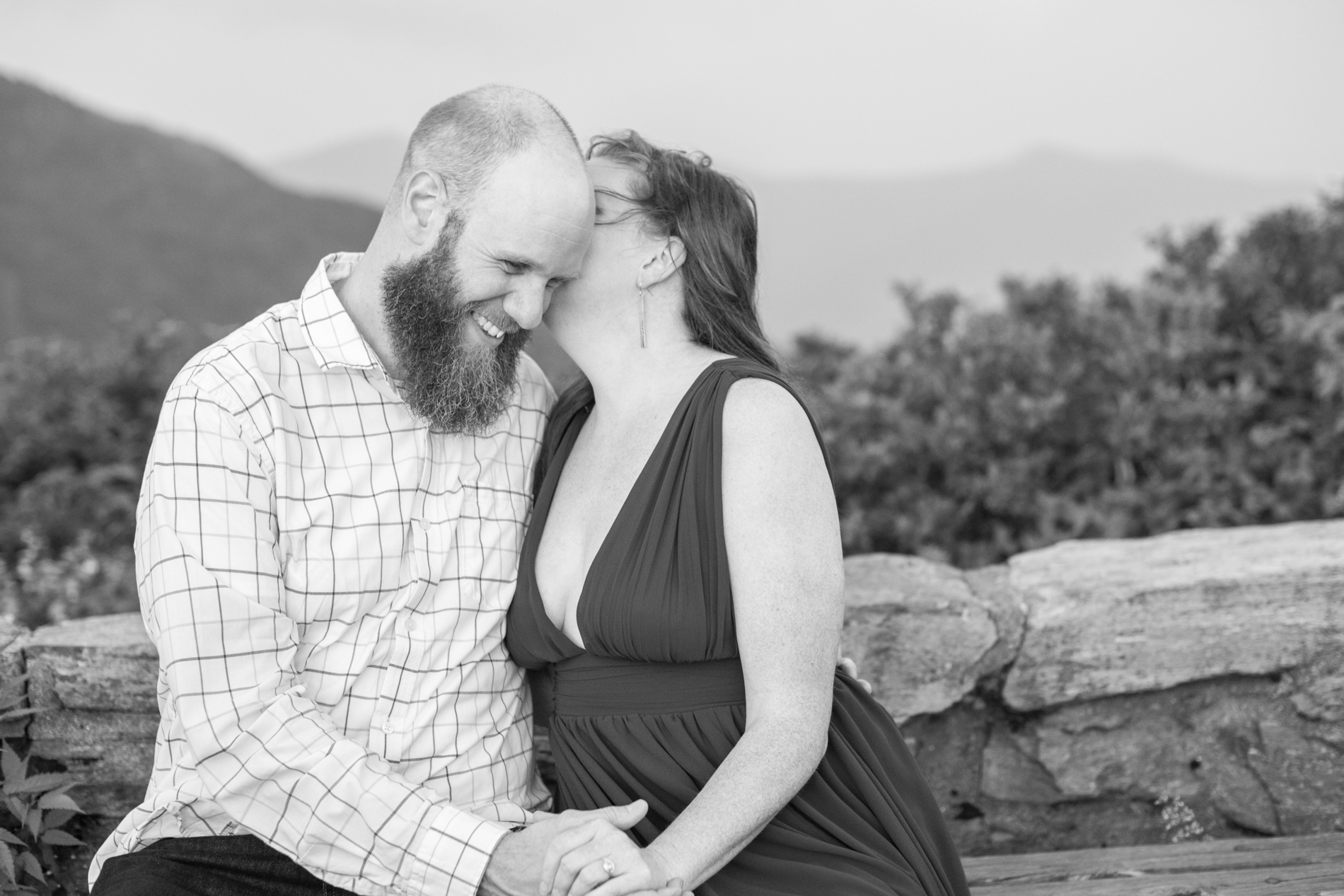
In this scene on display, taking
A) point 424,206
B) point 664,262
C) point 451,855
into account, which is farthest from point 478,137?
point 451,855

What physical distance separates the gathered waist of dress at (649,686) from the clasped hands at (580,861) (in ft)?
0.84

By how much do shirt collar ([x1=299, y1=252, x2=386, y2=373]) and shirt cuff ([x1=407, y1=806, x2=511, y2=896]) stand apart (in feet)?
2.93

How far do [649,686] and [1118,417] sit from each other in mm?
2684

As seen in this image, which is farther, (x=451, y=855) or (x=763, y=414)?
(x=763, y=414)

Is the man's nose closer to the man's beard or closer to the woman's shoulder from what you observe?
the man's beard

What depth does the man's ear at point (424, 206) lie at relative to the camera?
7.39 ft

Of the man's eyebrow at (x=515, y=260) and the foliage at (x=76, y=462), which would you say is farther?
the foliage at (x=76, y=462)

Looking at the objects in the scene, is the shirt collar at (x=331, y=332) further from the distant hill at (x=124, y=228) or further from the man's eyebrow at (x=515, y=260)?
the distant hill at (x=124, y=228)

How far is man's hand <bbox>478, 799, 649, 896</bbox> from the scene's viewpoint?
6.42 feet

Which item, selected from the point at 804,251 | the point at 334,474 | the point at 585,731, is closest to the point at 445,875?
the point at 585,731

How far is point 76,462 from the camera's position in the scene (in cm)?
486

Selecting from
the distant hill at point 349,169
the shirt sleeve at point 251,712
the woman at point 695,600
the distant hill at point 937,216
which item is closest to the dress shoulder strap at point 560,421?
the woman at point 695,600

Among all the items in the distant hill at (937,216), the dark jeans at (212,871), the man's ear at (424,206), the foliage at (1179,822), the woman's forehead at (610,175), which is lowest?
the foliage at (1179,822)

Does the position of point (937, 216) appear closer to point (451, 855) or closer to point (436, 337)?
point (436, 337)
